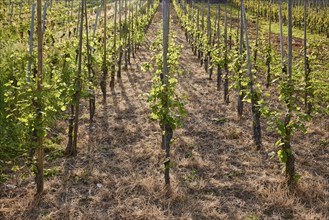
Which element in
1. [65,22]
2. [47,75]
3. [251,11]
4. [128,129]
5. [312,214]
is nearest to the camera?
[312,214]

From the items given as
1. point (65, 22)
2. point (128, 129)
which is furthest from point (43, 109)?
point (65, 22)

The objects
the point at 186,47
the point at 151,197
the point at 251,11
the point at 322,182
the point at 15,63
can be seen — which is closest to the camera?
the point at 151,197

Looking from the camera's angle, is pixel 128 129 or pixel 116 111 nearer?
pixel 128 129

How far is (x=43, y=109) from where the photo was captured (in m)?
5.14

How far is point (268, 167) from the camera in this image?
6625 mm

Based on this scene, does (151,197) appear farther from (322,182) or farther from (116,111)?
(116,111)

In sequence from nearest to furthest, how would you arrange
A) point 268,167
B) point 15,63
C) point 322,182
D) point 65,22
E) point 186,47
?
point 322,182 → point 268,167 → point 15,63 → point 186,47 → point 65,22

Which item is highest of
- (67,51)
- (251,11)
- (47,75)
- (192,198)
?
(251,11)

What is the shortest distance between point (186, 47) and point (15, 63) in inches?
585

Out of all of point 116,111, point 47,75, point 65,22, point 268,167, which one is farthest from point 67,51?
point 65,22

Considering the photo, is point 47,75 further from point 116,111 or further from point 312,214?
point 312,214

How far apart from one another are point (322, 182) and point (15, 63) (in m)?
8.77

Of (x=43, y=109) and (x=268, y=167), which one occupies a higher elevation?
(x=43, y=109)

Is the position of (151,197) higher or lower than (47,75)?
lower
